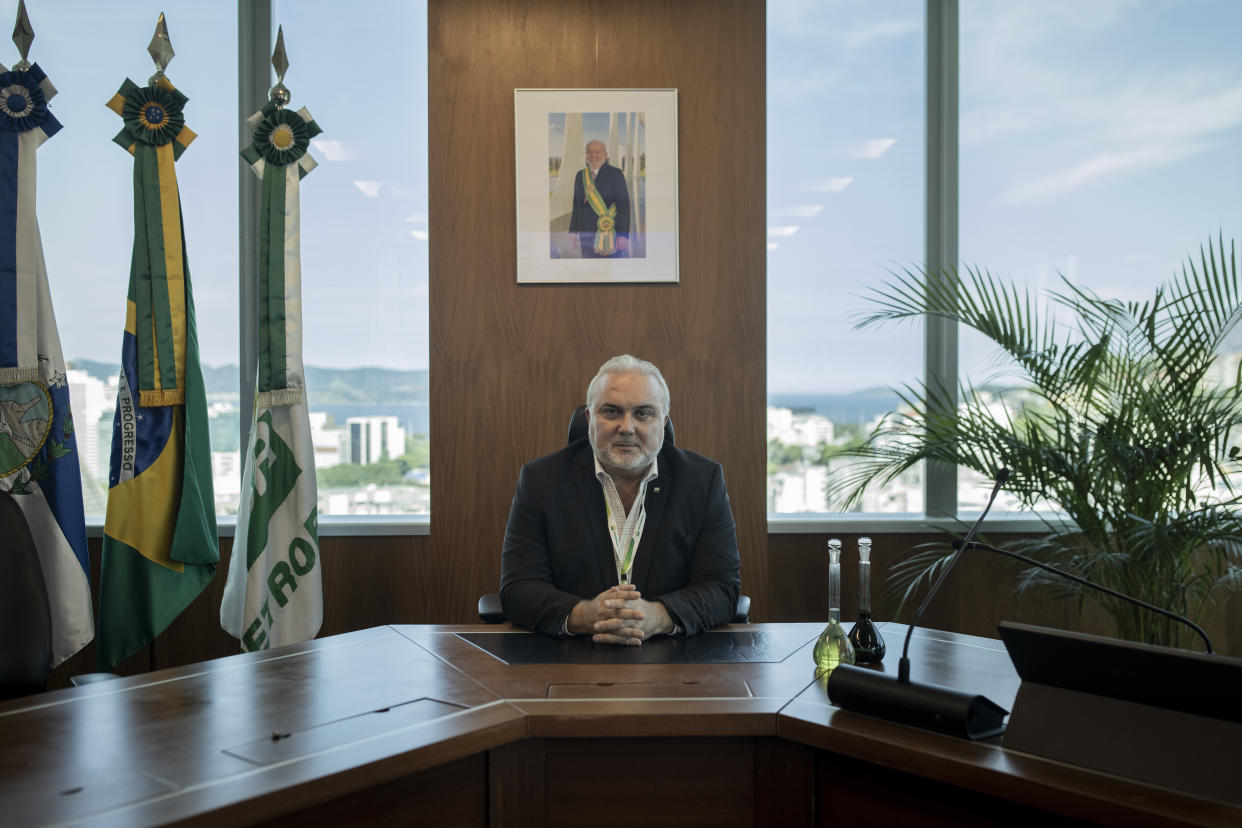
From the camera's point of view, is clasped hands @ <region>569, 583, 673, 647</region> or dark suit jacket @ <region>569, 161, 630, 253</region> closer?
clasped hands @ <region>569, 583, 673, 647</region>

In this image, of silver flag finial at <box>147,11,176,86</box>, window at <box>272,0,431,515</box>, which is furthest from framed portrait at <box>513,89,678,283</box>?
silver flag finial at <box>147,11,176,86</box>

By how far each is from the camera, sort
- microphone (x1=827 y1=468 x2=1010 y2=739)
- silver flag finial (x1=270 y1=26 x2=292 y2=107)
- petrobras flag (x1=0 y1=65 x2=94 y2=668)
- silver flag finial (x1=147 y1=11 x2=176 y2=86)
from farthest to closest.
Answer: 1. silver flag finial (x1=270 y1=26 x2=292 y2=107)
2. silver flag finial (x1=147 y1=11 x2=176 y2=86)
3. petrobras flag (x1=0 y1=65 x2=94 y2=668)
4. microphone (x1=827 y1=468 x2=1010 y2=739)

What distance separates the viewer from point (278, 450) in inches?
113

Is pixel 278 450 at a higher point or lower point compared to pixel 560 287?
lower

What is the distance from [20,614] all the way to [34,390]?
1.05 m

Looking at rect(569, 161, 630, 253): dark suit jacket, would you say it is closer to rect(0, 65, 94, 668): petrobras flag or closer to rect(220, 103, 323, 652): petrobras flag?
rect(220, 103, 323, 652): petrobras flag

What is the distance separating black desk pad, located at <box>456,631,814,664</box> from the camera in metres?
1.76

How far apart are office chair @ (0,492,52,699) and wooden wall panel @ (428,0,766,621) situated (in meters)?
1.31

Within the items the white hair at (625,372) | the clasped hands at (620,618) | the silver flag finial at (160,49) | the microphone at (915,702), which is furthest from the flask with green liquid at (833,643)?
the silver flag finial at (160,49)

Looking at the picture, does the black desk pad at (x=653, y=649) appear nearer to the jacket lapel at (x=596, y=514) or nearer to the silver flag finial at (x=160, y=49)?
the jacket lapel at (x=596, y=514)

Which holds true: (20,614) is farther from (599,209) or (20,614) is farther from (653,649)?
(599,209)

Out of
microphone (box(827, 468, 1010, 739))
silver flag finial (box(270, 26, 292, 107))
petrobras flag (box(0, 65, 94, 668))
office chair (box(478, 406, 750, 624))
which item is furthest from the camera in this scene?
silver flag finial (box(270, 26, 292, 107))

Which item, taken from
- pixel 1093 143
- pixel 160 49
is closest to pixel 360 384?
pixel 160 49

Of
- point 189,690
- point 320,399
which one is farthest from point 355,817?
point 320,399
